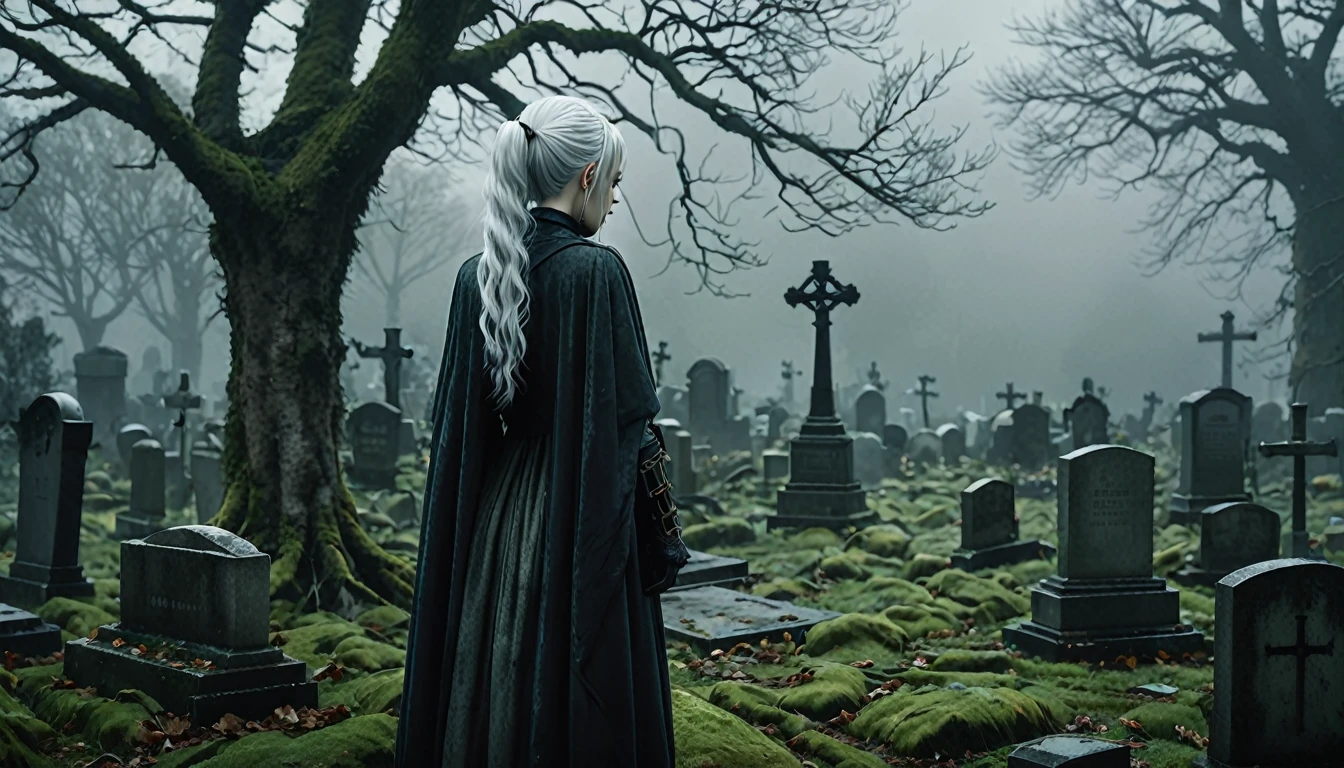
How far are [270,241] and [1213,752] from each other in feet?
22.4

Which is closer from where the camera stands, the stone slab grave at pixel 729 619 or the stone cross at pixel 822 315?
the stone slab grave at pixel 729 619

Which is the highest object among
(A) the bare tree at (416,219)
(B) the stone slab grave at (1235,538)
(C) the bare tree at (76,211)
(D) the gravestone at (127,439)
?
(A) the bare tree at (416,219)

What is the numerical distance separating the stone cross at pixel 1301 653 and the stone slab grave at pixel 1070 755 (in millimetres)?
940

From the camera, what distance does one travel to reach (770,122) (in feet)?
33.7

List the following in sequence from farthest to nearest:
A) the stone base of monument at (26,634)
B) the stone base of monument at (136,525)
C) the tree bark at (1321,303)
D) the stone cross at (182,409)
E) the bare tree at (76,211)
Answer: the bare tree at (76,211) → the tree bark at (1321,303) → the stone cross at (182,409) → the stone base of monument at (136,525) → the stone base of monument at (26,634)

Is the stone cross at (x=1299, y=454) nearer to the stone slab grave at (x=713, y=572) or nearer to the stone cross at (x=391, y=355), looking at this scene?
the stone slab grave at (x=713, y=572)

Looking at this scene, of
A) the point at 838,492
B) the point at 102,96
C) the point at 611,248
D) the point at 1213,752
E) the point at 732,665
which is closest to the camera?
the point at 611,248

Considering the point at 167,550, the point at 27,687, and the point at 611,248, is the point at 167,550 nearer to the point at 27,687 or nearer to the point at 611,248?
the point at 27,687

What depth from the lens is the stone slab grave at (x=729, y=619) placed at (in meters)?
7.47

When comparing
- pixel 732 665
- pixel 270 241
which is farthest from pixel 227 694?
pixel 270 241

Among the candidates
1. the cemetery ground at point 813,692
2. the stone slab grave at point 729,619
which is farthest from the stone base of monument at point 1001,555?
→ the stone slab grave at point 729,619

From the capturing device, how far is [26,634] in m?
6.95

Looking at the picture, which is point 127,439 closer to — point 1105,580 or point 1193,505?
point 1105,580

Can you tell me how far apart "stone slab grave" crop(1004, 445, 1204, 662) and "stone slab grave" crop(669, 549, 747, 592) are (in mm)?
2688
